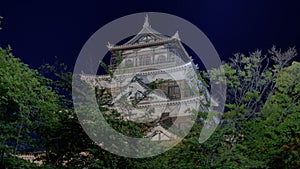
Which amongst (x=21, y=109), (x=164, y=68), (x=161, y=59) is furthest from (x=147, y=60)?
(x=21, y=109)

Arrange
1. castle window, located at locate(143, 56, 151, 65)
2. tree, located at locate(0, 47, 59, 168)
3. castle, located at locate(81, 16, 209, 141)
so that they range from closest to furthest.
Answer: tree, located at locate(0, 47, 59, 168), castle, located at locate(81, 16, 209, 141), castle window, located at locate(143, 56, 151, 65)

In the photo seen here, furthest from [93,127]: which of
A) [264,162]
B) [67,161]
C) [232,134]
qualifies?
[264,162]

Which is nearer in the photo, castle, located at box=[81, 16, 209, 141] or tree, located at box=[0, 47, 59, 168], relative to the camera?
tree, located at box=[0, 47, 59, 168]

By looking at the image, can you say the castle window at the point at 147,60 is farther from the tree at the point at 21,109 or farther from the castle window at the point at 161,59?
the tree at the point at 21,109

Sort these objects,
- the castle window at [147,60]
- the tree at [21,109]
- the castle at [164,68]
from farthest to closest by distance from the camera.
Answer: the castle window at [147,60] < the castle at [164,68] < the tree at [21,109]

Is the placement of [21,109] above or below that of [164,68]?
below

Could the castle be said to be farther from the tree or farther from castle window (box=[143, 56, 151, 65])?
the tree

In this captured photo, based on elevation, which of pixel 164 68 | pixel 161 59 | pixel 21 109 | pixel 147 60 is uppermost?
pixel 161 59

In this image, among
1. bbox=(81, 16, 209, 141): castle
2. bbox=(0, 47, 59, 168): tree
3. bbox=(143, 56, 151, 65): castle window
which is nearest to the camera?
bbox=(0, 47, 59, 168): tree

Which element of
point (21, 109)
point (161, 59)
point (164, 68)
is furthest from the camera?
point (161, 59)

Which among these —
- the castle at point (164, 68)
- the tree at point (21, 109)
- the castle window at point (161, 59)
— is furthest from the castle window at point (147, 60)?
the tree at point (21, 109)

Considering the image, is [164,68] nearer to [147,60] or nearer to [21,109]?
[147,60]

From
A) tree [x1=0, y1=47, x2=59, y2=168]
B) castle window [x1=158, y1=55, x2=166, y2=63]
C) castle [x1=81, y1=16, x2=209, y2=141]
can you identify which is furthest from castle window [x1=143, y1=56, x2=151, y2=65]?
tree [x1=0, y1=47, x2=59, y2=168]

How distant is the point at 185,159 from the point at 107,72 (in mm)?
2821
